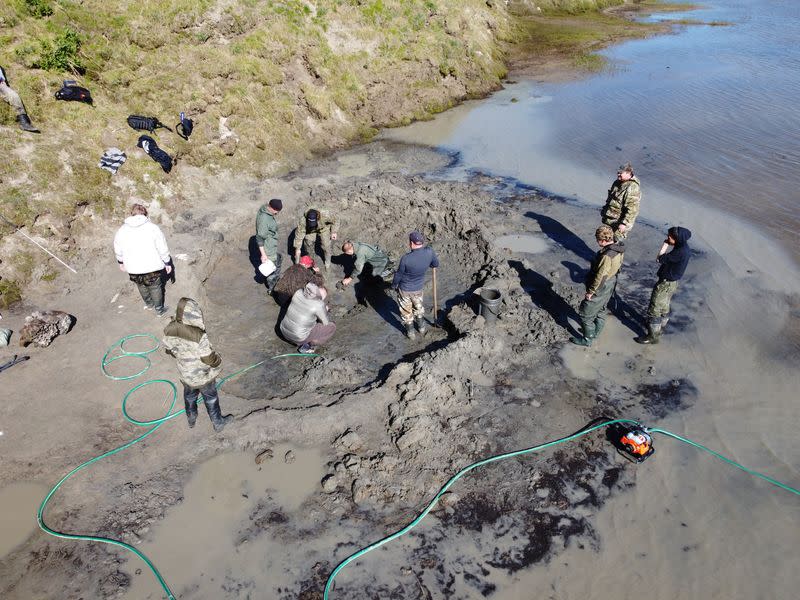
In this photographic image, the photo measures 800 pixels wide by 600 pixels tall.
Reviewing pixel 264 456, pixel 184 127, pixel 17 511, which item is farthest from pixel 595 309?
pixel 184 127

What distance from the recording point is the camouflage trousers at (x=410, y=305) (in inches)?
281

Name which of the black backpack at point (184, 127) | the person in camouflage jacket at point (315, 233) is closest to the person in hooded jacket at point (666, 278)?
the person in camouflage jacket at point (315, 233)

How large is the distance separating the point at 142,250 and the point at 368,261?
379cm

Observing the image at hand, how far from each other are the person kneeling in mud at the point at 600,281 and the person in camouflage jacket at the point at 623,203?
2.31 meters

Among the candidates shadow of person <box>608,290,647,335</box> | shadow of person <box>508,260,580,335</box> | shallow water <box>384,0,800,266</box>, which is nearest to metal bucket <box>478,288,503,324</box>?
shadow of person <box>508,260,580,335</box>

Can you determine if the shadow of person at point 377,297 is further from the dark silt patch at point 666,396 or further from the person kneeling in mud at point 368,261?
the dark silt patch at point 666,396

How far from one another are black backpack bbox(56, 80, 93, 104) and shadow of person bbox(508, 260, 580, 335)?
36.6 feet

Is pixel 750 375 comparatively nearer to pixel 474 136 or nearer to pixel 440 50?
pixel 474 136

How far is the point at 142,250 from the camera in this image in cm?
701

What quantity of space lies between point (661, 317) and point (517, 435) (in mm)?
3169

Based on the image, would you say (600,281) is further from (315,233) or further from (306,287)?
(315,233)

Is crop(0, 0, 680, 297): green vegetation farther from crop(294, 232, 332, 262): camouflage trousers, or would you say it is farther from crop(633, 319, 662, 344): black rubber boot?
crop(633, 319, 662, 344): black rubber boot

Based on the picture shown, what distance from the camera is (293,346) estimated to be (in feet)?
25.1

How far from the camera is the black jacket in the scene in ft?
21.5
